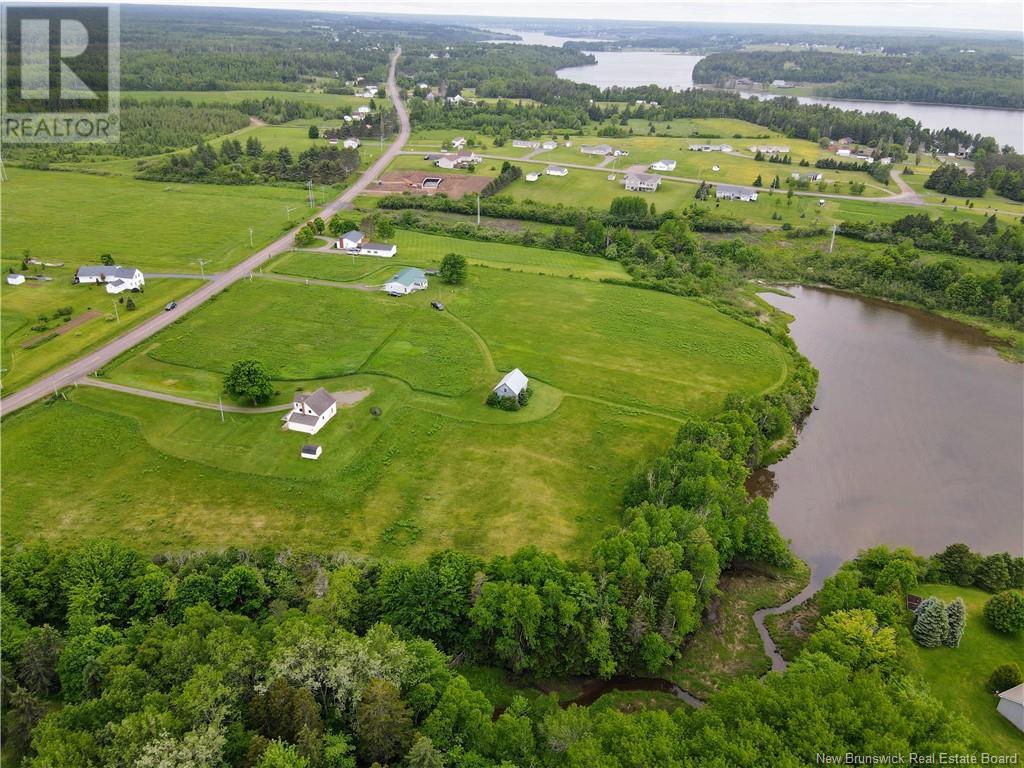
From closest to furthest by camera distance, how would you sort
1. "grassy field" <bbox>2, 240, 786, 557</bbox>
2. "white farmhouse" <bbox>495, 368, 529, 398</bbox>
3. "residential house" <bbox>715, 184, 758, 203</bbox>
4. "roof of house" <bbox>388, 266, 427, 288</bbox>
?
"grassy field" <bbox>2, 240, 786, 557</bbox>
"white farmhouse" <bbox>495, 368, 529, 398</bbox>
"roof of house" <bbox>388, 266, 427, 288</bbox>
"residential house" <bbox>715, 184, 758, 203</bbox>

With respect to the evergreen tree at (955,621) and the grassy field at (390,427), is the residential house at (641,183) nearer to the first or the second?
the grassy field at (390,427)

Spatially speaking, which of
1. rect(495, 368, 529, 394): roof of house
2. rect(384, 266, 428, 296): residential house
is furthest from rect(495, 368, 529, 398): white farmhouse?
rect(384, 266, 428, 296): residential house

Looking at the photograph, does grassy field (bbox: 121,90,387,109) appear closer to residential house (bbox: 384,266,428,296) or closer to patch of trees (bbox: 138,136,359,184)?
patch of trees (bbox: 138,136,359,184)

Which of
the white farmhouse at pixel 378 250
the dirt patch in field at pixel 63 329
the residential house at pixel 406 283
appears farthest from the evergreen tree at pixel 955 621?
the dirt patch in field at pixel 63 329

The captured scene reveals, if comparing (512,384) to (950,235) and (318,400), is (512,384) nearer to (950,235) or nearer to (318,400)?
(318,400)

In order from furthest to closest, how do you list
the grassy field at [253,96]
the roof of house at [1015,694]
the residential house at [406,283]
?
the grassy field at [253,96], the residential house at [406,283], the roof of house at [1015,694]

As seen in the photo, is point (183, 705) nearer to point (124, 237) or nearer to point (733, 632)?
point (733, 632)
